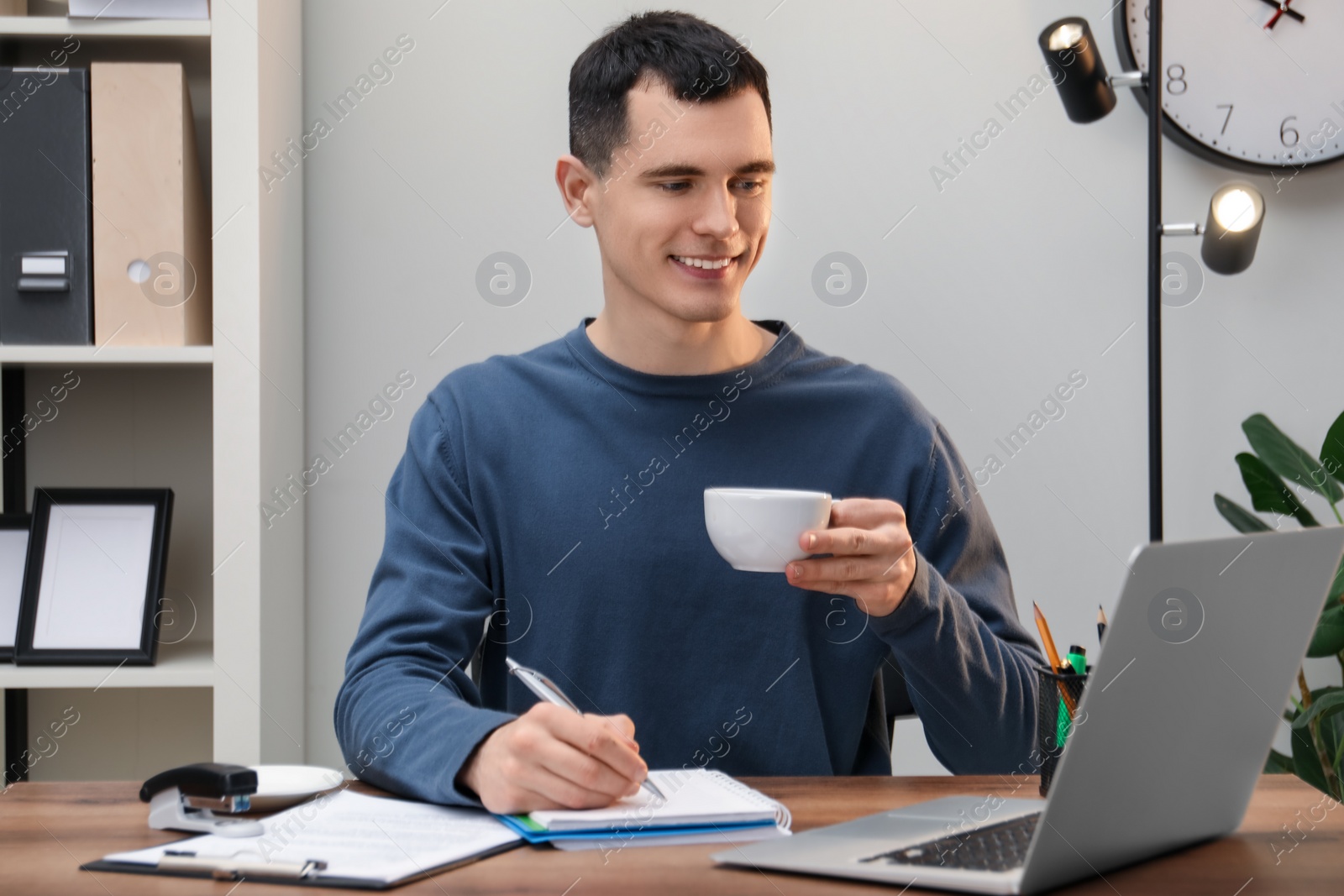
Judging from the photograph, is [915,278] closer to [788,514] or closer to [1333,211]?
[1333,211]

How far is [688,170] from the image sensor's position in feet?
3.94

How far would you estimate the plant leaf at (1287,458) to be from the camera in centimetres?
173

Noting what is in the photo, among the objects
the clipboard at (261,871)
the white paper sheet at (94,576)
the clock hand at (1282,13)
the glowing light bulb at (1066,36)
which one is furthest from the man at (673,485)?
the clock hand at (1282,13)

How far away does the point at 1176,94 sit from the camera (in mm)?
1876

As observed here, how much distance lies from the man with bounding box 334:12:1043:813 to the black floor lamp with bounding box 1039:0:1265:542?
49 centimetres

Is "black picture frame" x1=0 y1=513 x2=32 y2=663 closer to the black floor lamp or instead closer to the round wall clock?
the black floor lamp

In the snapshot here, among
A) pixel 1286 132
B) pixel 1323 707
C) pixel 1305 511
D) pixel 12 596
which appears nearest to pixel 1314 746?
pixel 1323 707

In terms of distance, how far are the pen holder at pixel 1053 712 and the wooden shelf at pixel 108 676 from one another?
1165 millimetres

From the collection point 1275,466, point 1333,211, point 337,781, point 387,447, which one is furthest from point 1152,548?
point 1333,211

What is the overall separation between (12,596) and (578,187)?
1019 mm

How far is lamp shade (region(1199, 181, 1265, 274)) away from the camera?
162cm

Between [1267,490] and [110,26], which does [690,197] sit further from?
[1267,490]

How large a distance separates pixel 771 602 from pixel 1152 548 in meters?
0.64

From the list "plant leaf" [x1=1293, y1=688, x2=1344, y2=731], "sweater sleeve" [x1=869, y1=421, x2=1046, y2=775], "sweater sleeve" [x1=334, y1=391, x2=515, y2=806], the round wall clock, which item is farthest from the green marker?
the round wall clock
